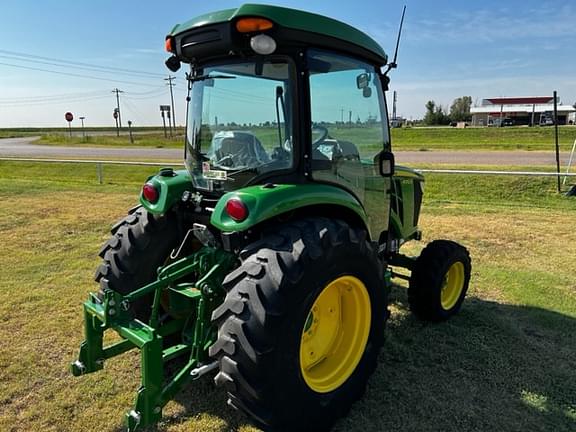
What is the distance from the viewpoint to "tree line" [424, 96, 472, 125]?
63.9 metres

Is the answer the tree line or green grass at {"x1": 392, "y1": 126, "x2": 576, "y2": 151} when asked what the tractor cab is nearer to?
green grass at {"x1": 392, "y1": 126, "x2": 576, "y2": 151}

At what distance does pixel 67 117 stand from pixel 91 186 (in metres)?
40.6

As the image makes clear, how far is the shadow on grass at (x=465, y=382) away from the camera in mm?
2729

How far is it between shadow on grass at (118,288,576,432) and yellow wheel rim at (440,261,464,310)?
184 mm

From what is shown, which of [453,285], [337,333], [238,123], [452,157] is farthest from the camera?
[452,157]

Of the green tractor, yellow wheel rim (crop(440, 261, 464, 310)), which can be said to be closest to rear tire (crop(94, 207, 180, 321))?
the green tractor

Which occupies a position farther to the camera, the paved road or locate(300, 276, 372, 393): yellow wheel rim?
the paved road

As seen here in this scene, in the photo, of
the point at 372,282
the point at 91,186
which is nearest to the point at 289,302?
the point at 372,282

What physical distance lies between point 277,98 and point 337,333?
1544 mm

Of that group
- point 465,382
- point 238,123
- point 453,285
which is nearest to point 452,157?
point 453,285

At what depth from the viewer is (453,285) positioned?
168 inches

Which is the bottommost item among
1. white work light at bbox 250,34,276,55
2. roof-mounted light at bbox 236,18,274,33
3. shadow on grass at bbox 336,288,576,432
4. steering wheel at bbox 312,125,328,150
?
shadow on grass at bbox 336,288,576,432

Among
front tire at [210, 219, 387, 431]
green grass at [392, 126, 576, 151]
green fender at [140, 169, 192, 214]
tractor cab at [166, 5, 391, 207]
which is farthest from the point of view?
green grass at [392, 126, 576, 151]

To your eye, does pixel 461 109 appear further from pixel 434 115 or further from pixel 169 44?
pixel 169 44
